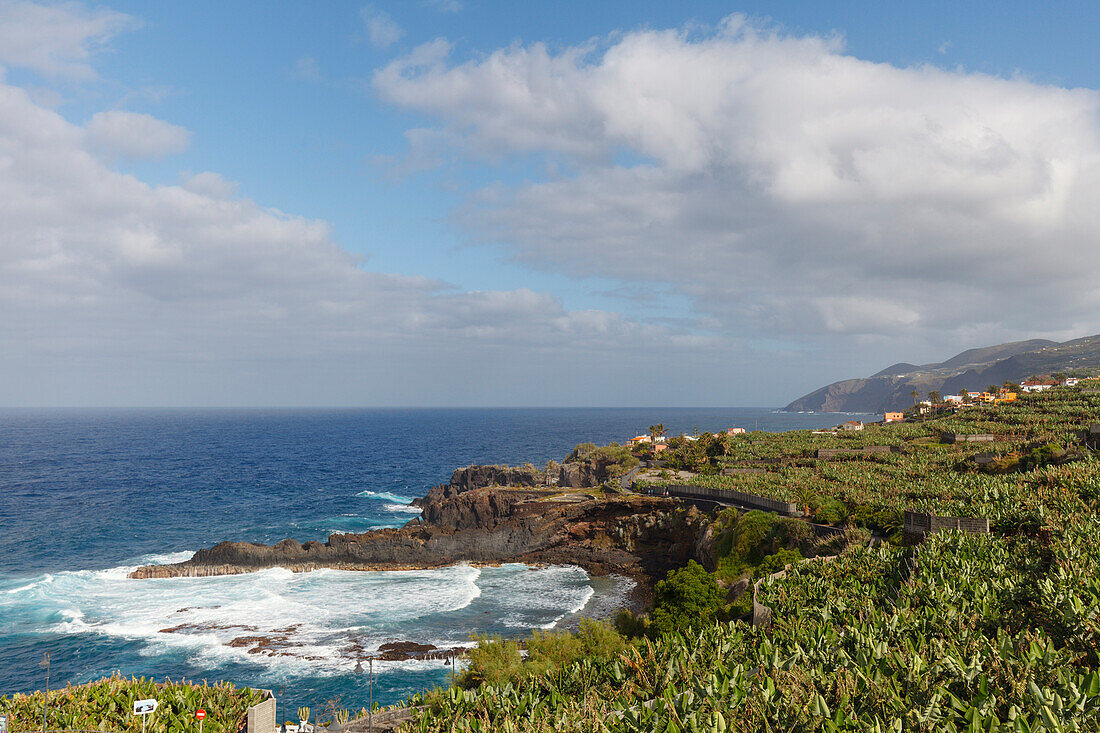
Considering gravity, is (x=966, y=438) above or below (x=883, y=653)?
below

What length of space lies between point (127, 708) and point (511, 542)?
46673mm

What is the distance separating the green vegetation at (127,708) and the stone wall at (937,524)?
107 feet

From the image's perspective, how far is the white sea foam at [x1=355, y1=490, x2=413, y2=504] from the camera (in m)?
100

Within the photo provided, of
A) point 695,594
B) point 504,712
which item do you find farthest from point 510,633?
point 504,712

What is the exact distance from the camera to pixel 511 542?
6725 centimetres

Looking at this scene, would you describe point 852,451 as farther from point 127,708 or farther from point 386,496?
point 127,708

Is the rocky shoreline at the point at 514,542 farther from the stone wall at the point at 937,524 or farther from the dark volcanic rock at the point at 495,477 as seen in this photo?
the dark volcanic rock at the point at 495,477

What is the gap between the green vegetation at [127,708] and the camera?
864 inches

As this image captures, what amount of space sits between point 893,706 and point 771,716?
222 centimetres

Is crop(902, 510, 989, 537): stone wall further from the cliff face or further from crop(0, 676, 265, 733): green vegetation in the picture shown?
crop(0, 676, 265, 733): green vegetation

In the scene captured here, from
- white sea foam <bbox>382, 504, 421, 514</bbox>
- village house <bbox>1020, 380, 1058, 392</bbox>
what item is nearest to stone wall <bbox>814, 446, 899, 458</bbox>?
white sea foam <bbox>382, 504, 421, 514</bbox>

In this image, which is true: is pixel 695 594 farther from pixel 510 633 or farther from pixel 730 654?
pixel 730 654

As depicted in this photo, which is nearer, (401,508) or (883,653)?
(883,653)

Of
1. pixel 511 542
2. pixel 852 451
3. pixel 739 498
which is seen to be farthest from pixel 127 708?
pixel 852 451
